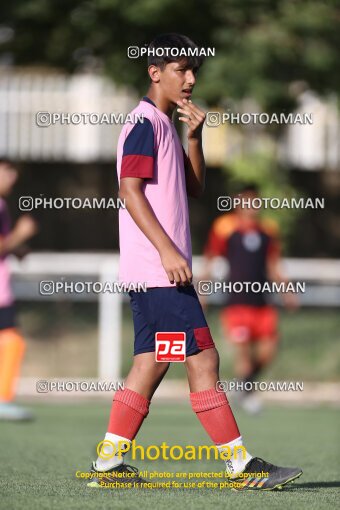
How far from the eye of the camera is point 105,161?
20.2 meters

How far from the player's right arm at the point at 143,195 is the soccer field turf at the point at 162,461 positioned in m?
0.99

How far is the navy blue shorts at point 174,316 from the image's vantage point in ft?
20.0

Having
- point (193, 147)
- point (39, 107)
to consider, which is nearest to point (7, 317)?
point (193, 147)

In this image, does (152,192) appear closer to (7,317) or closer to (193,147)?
(193,147)

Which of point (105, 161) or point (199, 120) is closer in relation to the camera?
point (199, 120)

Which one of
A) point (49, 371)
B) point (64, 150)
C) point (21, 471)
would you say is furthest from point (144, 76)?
point (21, 471)

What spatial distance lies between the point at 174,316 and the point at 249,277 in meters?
8.16

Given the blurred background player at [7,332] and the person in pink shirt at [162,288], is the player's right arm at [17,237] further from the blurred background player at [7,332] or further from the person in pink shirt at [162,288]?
the person in pink shirt at [162,288]

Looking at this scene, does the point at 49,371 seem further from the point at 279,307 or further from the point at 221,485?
the point at 221,485

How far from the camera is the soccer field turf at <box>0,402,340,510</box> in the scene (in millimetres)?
5930

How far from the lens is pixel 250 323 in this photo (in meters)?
14.2

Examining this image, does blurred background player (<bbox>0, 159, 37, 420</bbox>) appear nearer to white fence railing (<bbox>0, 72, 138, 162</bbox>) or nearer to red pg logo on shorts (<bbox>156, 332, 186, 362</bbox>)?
red pg logo on shorts (<bbox>156, 332, 186, 362</bbox>)

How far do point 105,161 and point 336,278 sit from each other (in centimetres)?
547

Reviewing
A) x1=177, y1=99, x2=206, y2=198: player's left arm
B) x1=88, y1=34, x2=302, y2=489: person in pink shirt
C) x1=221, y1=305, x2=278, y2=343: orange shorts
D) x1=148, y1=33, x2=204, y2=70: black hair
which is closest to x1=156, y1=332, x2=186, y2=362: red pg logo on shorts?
x1=88, y1=34, x2=302, y2=489: person in pink shirt
